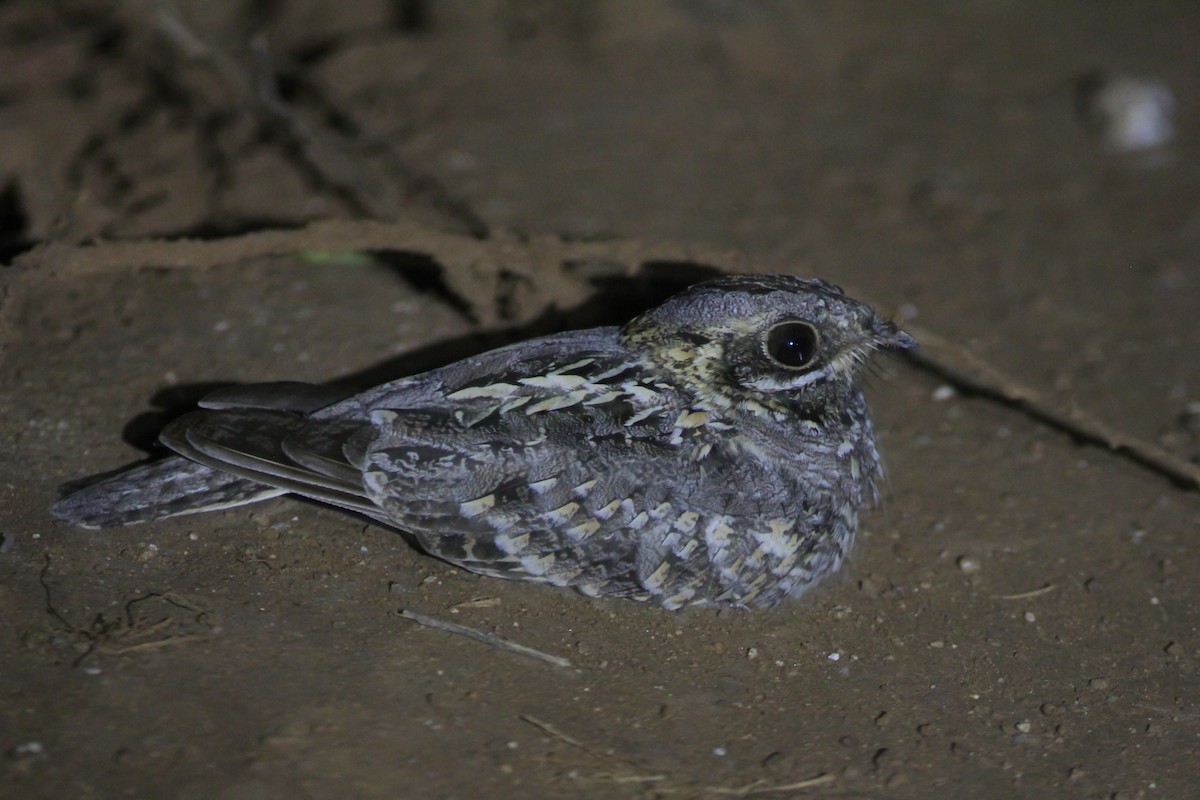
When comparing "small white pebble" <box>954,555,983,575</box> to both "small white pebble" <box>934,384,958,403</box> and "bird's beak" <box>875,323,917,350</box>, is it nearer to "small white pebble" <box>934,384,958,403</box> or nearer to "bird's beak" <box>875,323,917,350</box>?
"bird's beak" <box>875,323,917,350</box>

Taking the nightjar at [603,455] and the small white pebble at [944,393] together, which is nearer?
the nightjar at [603,455]

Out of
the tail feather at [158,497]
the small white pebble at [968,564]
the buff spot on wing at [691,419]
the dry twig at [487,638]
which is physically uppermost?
the tail feather at [158,497]

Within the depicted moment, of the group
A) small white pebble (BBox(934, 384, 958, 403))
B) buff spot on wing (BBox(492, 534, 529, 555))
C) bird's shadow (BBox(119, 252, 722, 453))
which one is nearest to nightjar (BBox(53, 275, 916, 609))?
buff spot on wing (BBox(492, 534, 529, 555))

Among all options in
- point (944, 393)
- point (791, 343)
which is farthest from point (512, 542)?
point (944, 393)

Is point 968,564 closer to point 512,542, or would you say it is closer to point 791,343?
point 791,343

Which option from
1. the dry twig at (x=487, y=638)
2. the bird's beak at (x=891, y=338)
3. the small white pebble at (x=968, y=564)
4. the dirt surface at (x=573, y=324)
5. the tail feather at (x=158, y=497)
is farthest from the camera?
the small white pebble at (x=968, y=564)

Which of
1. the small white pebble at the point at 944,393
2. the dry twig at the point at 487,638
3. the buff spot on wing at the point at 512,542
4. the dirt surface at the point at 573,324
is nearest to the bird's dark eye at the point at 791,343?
the dirt surface at the point at 573,324

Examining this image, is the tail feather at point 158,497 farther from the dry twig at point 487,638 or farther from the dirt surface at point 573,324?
the dry twig at point 487,638
